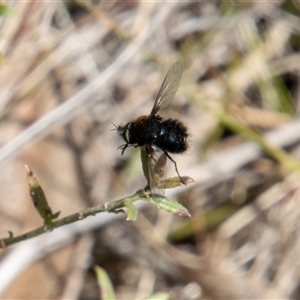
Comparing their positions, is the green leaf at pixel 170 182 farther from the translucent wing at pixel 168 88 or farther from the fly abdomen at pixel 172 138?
the translucent wing at pixel 168 88

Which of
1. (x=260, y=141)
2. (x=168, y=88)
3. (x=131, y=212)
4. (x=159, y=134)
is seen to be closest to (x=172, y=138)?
(x=159, y=134)

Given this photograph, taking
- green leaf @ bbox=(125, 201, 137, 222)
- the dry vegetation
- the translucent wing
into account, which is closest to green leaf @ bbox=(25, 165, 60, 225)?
green leaf @ bbox=(125, 201, 137, 222)

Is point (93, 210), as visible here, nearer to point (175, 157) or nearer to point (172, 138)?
point (172, 138)

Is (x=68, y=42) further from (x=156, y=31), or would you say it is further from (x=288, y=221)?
(x=288, y=221)

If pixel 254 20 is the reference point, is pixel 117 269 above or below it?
below

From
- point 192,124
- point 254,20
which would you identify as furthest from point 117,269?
point 254,20

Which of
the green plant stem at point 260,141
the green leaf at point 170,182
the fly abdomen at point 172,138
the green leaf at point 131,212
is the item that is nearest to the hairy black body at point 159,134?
the fly abdomen at point 172,138
